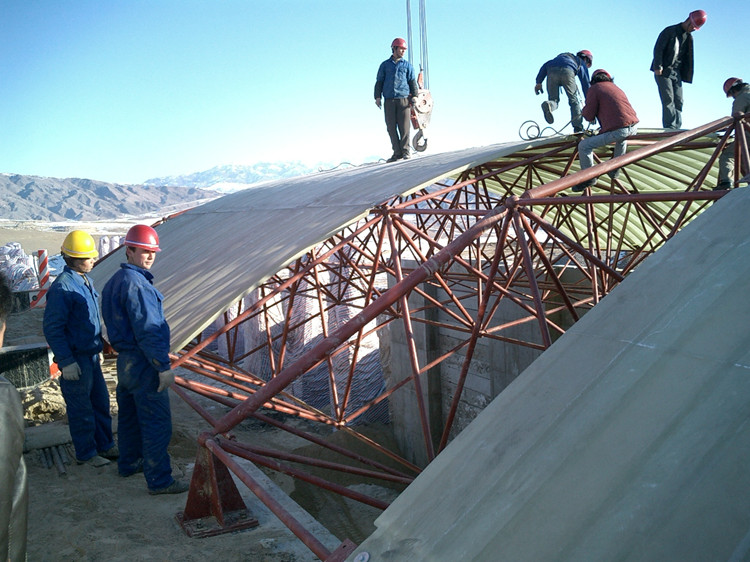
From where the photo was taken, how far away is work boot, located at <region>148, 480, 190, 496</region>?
4777 millimetres

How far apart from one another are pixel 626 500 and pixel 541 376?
0.68 m

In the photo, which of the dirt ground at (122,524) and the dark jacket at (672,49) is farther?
the dark jacket at (672,49)

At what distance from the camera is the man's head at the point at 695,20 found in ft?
28.2

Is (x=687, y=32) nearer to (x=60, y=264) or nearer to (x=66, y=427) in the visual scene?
(x=66, y=427)

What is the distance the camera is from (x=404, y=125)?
9.88 m

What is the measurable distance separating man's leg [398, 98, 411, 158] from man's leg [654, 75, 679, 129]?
3.69m

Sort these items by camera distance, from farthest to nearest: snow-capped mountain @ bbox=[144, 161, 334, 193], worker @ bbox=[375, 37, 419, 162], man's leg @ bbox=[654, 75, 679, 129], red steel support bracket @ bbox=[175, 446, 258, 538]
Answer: snow-capped mountain @ bbox=[144, 161, 334, 193] < worker @ bbox=[375, 37, 419, 162] < man's leg @ bbox=[654, 75, 679, 129] < red steel support bracket @ bbox=[175, 446, 258, 538]

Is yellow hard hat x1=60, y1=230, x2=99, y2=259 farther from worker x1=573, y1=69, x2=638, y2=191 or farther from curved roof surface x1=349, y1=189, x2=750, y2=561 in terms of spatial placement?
worker x1=573, y1=69, x2=638, y2=191

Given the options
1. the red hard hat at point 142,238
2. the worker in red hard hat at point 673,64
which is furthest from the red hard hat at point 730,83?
the red hard hat at point 142,238

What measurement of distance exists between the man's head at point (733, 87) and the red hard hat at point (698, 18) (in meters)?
1.77

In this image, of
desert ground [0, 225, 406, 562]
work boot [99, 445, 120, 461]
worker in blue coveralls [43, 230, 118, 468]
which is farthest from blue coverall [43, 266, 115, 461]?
desert ground [0, 225, 406, 562]

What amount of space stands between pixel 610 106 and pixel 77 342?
5786 mm

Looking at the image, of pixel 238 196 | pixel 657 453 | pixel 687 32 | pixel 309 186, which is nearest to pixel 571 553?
pixel 657 453

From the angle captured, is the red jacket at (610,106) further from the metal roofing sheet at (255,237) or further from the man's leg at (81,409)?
the man's leg at (81,409)
